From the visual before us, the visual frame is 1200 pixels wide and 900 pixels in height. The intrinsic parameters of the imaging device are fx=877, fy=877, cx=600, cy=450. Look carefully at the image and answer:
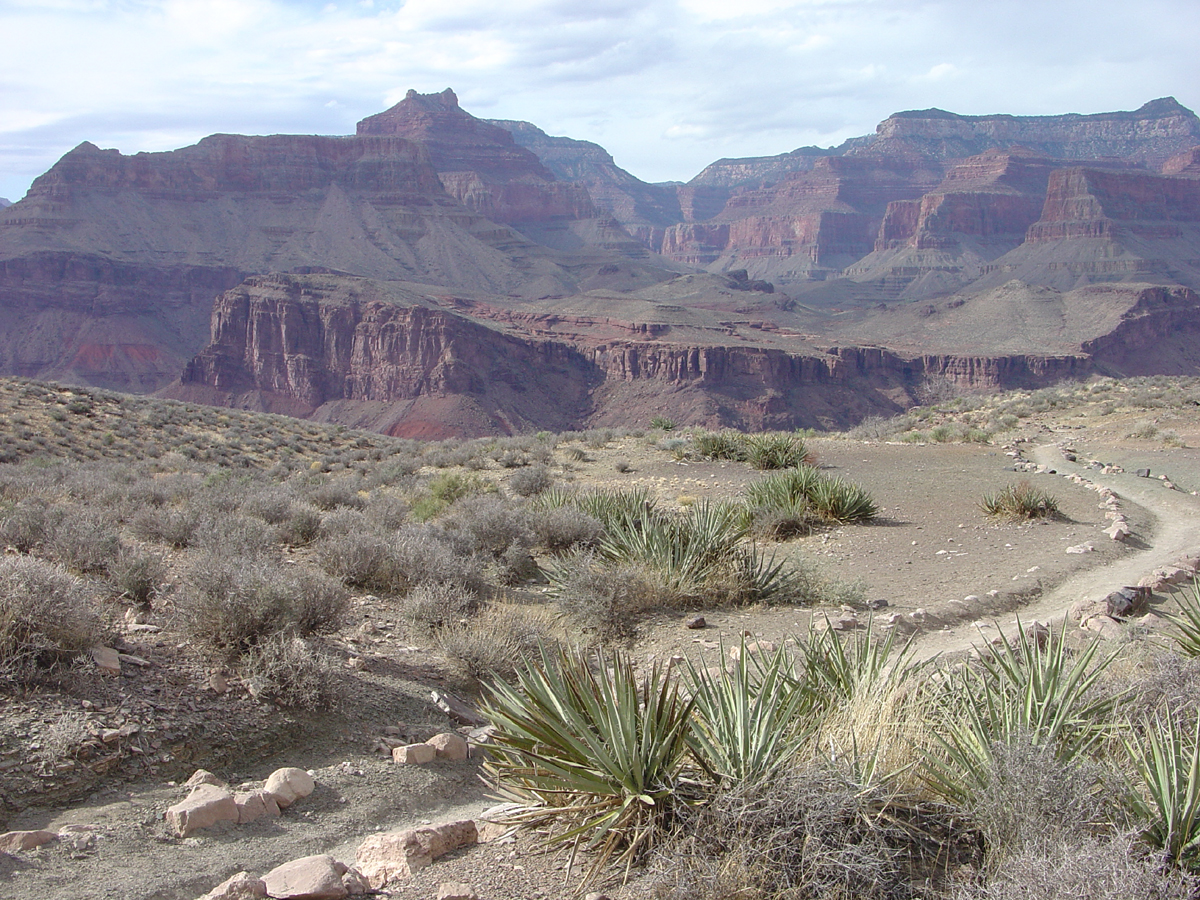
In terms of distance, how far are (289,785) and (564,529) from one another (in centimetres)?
598

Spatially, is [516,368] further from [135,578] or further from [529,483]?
[135,578]

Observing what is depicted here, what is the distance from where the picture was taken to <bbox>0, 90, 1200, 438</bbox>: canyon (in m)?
76.8

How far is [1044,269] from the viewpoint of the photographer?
414 ft

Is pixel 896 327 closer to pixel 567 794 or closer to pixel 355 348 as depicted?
pixel 355 348

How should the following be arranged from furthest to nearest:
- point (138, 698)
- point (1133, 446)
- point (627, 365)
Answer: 1. point (627, 365)
2. point (1133, 446)
3. point (138, 698)

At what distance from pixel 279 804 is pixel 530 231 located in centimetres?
17397

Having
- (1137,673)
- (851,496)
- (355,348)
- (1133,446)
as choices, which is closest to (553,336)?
(355,348)

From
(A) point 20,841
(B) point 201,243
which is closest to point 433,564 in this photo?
(A) point 20,841

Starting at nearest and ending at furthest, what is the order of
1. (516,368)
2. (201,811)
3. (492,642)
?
(201,811), (492,642), (516,368)

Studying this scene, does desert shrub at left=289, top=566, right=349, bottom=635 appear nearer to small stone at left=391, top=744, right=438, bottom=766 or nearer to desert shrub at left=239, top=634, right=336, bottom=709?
desert shrub at left=239, top=634, right=336, bottom=709

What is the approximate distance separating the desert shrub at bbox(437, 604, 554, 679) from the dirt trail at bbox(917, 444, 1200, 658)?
9.90ft

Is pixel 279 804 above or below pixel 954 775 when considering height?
below

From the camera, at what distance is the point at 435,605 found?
701 cm

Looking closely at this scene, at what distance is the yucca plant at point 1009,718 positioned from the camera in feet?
11.7
